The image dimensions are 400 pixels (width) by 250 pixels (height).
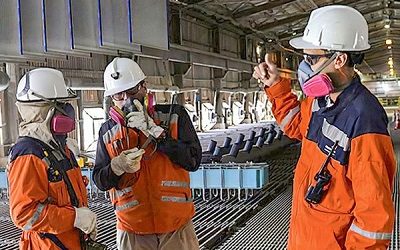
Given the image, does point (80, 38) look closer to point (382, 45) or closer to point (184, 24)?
point (184, 24)

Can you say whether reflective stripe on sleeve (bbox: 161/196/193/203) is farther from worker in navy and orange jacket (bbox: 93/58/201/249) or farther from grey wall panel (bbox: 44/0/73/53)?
grey wall panel (bbox: 44/0/73/53)

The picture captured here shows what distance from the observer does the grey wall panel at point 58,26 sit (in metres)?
4.59

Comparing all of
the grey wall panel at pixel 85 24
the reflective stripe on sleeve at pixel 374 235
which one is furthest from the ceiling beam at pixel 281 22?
the reflective stripe on sleeve at pixel 374 235

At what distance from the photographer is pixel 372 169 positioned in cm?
173

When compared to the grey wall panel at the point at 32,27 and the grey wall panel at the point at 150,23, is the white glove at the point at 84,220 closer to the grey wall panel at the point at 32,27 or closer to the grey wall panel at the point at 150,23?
the grey wall panel at the point at 32,27

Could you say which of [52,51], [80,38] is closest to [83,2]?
[80,38]

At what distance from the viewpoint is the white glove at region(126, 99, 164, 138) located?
261 cm

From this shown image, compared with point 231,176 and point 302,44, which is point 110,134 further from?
point 231,176

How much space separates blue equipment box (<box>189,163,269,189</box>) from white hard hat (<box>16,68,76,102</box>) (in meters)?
3.63

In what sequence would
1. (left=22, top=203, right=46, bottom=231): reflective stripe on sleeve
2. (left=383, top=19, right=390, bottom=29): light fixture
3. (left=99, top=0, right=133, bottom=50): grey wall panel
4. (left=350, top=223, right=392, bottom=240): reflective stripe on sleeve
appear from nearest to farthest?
(left=350, top=223, right=392, bottom=240): reflective stripe on sleeve < (left=22, top=203, right=46, bottom=231): reflective stripe on sleeve < (left=99, top=0, right=133, bottom=50): grey wall panel < (left=383, top=19, right=390, bottom=29): light fixture

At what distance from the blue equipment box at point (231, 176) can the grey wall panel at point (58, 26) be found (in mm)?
2238

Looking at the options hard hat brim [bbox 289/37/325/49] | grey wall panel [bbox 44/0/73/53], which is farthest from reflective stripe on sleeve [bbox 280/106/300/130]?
grey wall panel [bbox 44/0/73/53]

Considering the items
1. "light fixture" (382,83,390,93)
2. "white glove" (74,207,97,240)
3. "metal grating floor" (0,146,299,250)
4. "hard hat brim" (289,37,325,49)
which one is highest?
"light fixture" (382,83,390,93)

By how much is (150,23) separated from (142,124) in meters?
3.74
